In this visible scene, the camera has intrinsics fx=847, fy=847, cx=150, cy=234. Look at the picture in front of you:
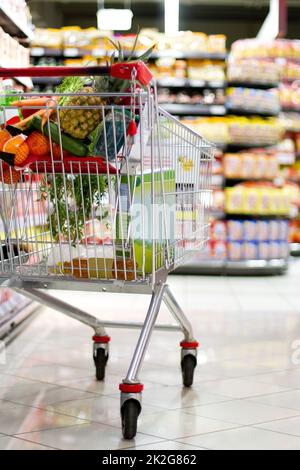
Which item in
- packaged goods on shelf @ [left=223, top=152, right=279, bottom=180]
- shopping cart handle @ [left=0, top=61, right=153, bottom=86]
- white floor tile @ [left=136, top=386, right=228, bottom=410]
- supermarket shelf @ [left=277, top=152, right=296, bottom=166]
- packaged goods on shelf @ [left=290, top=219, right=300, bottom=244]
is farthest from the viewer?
packaged goods on shelf @ [left=290, top=219, right=300, bottom=244]

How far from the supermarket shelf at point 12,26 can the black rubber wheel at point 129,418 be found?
6.52 feet

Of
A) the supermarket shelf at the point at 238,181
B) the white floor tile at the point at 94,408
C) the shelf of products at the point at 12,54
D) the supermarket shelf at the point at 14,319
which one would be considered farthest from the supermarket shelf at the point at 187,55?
the white floor tile at the point at 94,408

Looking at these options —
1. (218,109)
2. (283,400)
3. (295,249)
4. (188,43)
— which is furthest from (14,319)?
(295,249)

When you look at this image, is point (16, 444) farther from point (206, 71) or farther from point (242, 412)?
point (206, 71)

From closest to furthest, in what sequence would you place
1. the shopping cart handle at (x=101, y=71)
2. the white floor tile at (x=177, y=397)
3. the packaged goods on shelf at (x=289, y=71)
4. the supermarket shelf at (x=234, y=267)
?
1. the shopping cart handle at (x=101, y=71)
2. the white floor tile at (x=177, y=397)
3. the supermarket shelf at (x=234, y=267)
4. the packaged goods on shelf at (x=289, y=71)

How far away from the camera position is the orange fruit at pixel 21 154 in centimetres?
269

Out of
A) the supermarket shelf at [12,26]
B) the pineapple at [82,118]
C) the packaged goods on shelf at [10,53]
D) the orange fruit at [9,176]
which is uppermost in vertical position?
the supermarket shelf at [12,26]

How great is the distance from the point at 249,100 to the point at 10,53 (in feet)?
16.3

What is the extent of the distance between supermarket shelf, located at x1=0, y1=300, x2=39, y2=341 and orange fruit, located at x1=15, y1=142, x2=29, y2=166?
1.64 metres

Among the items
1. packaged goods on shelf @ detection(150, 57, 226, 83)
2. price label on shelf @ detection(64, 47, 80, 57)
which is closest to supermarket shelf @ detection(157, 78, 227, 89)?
packaged goods on shelf @ detection(150, 57, 226, 83)

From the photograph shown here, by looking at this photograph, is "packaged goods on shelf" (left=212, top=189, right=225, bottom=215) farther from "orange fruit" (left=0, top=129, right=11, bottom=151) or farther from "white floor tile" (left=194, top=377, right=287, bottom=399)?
"orange fruit" (left=0, top=129, right=11, bottom=151)

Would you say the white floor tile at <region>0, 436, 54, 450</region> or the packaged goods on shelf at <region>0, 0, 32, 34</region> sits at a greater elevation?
the packaged goods on shelf at <region>0, 0, 32, 34</region>

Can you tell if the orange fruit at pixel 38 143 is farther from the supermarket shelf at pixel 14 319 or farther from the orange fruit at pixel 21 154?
the supermarket shelf at pixel 14 319

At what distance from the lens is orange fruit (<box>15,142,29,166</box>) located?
8.81 ft
